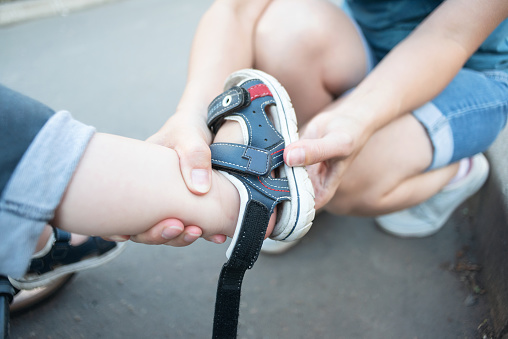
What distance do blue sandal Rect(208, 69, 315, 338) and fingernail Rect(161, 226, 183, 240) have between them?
3.6 inches

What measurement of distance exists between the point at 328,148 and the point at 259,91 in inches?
7.2

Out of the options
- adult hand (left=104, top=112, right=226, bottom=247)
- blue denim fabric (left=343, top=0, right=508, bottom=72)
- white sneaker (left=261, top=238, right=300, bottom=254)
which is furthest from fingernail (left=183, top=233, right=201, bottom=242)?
blue denim fabric (left=343, top=0, right=508, bottom=72)

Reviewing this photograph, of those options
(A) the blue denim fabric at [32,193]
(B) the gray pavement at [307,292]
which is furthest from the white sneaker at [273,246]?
(A) the blue denim fabric at [32,193]

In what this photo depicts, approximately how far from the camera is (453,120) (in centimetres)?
80

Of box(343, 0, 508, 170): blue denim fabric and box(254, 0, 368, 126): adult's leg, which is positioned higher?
box(254, 0, 368, 126): adult's leg

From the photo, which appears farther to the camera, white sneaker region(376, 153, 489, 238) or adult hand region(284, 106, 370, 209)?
white sneaker region(376, 153, 489, 238)

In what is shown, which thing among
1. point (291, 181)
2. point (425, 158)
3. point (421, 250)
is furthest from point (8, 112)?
point (421, 250)

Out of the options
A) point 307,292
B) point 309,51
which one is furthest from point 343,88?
point 307,292

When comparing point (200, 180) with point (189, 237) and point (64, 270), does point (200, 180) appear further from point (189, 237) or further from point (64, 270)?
point (64, 270)

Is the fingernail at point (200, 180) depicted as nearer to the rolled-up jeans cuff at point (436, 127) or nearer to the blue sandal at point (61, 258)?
the blue sandal at point (61, 258)

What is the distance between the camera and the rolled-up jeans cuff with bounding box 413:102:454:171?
0.80 meters

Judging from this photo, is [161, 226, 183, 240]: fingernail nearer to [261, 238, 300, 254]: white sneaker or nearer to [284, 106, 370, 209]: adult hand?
[284, 106, 370, 209]: adult hand

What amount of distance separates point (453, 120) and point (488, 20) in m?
0.20

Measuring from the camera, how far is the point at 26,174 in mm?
471
